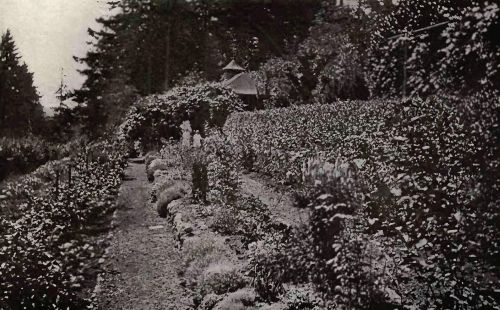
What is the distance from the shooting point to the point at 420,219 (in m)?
4.17

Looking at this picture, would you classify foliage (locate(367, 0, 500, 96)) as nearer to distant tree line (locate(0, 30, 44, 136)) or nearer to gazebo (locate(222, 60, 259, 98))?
gazebo (locate(222, 60, 259, 98))

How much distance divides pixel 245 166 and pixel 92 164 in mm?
4990

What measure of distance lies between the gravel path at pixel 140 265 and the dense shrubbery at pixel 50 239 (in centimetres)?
33

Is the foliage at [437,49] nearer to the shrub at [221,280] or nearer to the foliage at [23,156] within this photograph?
Result: the shrub at [221,280]

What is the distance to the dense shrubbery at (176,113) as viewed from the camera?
19.0 metres

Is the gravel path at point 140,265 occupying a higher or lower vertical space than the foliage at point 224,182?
lower

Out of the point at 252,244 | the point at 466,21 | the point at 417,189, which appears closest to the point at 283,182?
the point at 252,244

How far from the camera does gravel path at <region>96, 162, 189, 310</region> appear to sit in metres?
5.64

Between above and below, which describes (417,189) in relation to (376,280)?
above

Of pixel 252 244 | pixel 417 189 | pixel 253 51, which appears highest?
pixel 253 51

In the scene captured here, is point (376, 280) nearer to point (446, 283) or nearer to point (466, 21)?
point (446, 283)

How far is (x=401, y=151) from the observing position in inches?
195

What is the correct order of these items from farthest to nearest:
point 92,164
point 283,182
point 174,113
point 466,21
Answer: point 174,113 → point 92,164 → point 283,182 → point 466,21

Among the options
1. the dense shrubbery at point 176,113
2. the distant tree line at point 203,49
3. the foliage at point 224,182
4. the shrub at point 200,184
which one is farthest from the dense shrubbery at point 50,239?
the distant tree line at point 203,49
